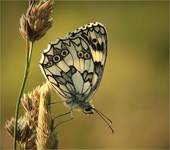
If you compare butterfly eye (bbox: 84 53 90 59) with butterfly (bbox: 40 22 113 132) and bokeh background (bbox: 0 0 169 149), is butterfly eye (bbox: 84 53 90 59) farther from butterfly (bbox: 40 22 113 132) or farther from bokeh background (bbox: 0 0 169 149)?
bokeh background (bbox: 0 0 169 149)

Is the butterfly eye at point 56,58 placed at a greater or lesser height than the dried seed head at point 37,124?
greater

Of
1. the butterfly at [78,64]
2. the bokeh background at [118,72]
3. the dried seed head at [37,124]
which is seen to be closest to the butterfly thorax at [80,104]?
the butterfly at [78,64]

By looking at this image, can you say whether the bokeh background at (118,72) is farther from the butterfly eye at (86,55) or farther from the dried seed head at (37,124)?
the dried seed head at (37,124)

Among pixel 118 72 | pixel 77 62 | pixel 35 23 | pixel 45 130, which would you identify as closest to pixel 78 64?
pixel 77 62

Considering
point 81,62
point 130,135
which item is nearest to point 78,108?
point 81,62

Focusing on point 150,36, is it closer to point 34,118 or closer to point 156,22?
point 156,22

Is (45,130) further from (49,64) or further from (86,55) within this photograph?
(86,55)
